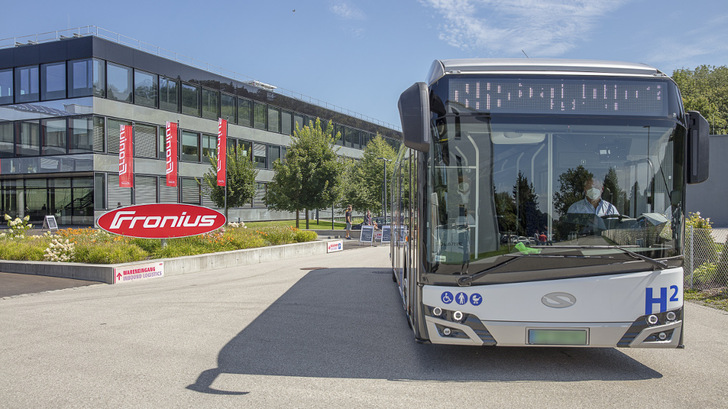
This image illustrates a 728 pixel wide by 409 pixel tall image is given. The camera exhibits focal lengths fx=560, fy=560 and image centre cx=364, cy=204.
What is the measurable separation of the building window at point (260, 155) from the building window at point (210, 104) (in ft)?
16.6

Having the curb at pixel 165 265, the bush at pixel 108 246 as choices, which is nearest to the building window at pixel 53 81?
the bush at pixel 108 246

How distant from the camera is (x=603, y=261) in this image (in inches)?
197

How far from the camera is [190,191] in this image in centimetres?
4112

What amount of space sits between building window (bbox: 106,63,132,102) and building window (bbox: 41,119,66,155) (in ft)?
11.5

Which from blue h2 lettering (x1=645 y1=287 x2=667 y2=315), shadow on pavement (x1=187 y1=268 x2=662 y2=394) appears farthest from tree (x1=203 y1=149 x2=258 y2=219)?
blue h2 lettering (x1=645 y1=287 x2=667 y2=315)

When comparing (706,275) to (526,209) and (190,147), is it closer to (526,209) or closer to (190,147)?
(526,209)

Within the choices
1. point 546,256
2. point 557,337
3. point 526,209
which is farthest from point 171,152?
point 557,337

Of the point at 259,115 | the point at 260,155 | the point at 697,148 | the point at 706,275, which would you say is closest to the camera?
the point at 697,148

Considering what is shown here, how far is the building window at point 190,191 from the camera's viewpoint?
40.6 metres

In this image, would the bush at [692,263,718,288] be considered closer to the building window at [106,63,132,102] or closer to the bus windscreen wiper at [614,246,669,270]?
the bus windscreen wiper at [614,246,669,270]

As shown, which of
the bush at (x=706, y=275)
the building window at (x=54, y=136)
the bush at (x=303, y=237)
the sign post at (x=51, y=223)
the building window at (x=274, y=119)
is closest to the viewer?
the bush at (x=706, y=275)

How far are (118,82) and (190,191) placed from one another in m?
9.22

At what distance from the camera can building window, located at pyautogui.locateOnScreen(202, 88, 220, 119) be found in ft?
139

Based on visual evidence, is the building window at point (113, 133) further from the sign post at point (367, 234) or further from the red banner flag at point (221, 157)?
the sign post at point (367, 234)
